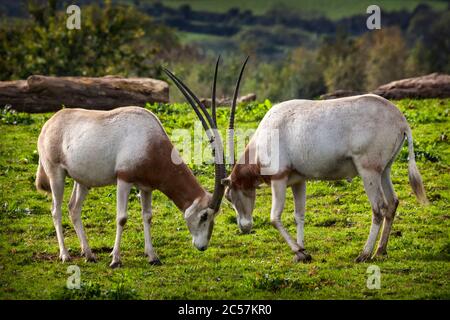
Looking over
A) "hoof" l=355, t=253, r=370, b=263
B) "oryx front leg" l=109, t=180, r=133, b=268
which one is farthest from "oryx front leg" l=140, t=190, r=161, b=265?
"hoof" l=355, t=253, r=370, b=263

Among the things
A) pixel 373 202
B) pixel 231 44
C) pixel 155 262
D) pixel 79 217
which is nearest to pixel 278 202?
pixel 373 202

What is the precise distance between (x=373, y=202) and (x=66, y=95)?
11.9m

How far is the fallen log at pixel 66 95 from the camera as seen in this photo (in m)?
22.3

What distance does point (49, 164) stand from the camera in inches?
523

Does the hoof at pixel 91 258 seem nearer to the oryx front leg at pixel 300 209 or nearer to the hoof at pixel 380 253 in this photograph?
the oryx front leg at pixel 300 209

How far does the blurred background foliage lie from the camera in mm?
44031

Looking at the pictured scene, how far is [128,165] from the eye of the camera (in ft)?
41.1

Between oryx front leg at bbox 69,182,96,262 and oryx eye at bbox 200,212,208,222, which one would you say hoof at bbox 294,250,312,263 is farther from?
oryx front leg at bbox 69,182,96,262

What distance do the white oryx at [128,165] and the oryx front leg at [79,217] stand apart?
0.01 m

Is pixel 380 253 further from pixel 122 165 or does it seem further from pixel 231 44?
pixel 231 44

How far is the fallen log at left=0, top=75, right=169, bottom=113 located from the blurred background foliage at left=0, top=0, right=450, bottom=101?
35.8ft

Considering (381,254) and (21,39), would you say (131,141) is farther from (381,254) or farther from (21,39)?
(21,39)

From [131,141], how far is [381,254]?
3.93m
